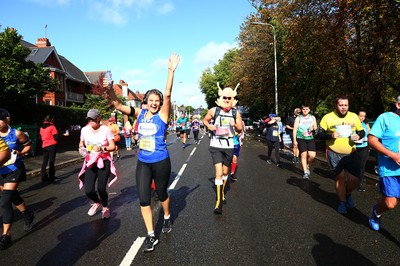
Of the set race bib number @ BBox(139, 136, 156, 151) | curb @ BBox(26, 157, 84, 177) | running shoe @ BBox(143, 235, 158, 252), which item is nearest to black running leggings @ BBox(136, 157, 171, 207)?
race bib number @ BBox(139, 136, 156, 151)

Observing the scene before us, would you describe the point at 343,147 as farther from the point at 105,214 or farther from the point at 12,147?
the point at 12,147

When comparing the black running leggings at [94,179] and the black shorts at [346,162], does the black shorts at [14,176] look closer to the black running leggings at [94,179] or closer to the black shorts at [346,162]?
the black running leggings at [94,179]

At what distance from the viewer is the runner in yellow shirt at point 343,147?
5074 millimetres

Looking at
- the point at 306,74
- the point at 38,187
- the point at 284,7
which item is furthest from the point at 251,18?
the point at 38,187

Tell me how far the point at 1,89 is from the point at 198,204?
39.2 ft

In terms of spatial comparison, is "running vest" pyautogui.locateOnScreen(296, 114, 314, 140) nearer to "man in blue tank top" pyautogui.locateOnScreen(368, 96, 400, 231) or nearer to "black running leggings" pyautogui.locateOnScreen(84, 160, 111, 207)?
"man in blue tank top" pyautogui.locateOnScreen(368, 96, 400, 231)

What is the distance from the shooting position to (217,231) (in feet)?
14.5

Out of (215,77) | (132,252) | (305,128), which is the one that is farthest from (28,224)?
(215,77)

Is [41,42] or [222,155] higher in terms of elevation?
[41,42]

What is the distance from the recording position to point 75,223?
493 cm

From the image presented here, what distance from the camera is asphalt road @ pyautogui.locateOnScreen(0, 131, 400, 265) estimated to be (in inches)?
141

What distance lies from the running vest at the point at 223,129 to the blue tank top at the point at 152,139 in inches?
60.5

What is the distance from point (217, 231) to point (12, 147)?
317 centimetres

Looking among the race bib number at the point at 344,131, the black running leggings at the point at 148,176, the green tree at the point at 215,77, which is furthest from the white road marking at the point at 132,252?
the green tree at the point at 215,77
